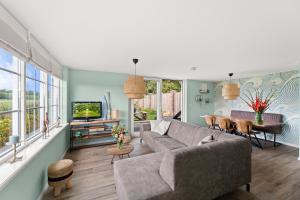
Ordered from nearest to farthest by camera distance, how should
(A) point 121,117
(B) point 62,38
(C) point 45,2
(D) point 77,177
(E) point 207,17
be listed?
(C) point 45,2
(E) point 207,17
(B) point 62,38
(D) point 77,177
(A) point 121,117

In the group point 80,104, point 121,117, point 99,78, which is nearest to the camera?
point 80,104

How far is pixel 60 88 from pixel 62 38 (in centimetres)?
211

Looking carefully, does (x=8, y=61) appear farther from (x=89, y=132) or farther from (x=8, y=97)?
(x=89, y=132)

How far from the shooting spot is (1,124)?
1.54 meters

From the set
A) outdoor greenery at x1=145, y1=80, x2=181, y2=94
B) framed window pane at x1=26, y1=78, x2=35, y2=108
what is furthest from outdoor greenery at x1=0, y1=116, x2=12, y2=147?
outdoor greenery at x1=145, y1=80, x2=181, y2=94

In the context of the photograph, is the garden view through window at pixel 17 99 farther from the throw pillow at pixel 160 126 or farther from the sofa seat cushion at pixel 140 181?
the throw pillow at pixel 160 126

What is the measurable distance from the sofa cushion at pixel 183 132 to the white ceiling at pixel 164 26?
1.65 m

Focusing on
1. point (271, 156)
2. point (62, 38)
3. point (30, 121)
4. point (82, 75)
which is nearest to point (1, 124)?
point (30, 121)

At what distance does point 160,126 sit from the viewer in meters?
4.08

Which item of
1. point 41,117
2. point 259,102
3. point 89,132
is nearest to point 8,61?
point 41,117

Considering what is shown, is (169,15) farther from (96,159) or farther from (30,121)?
(96,159)

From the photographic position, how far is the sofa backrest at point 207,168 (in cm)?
160

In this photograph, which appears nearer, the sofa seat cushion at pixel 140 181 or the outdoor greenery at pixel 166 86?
the sofa seat cushion at pixel 140 181

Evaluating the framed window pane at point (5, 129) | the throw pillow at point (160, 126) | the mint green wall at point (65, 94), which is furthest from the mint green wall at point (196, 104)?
the framed window pane at point (5, 129)
